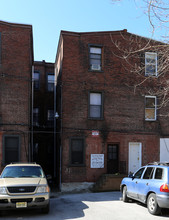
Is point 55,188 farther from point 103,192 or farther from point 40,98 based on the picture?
point 40,98

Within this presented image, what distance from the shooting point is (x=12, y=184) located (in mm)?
8641

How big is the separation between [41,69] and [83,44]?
9295mm

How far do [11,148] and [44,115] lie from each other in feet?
30.2

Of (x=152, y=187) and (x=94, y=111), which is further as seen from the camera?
(x=94, y=111)

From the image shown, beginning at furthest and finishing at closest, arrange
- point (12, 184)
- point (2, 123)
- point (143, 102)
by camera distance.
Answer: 1. point (143, 102)
2. point (2, 123)
3. point (12, 184)

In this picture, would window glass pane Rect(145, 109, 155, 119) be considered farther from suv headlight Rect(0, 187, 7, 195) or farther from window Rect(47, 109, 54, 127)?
suv headlight Rect(0, 187, 7, 195)

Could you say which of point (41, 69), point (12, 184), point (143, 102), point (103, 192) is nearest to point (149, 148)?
point (143, 102)

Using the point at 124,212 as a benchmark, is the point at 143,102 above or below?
above

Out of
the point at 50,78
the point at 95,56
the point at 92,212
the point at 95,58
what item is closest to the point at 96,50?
the point at 95,56

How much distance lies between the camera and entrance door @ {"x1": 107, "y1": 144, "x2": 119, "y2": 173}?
16453 millimetres

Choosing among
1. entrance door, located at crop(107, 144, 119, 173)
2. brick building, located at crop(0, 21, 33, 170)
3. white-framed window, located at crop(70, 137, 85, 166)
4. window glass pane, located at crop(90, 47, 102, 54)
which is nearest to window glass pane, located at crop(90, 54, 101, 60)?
window glass pane, located at crop(90, 47, 102, 54)

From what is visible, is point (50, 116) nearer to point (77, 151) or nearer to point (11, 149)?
point (77, 151)

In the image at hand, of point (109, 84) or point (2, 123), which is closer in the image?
point (2, 123)

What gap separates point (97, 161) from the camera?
1591 cm
